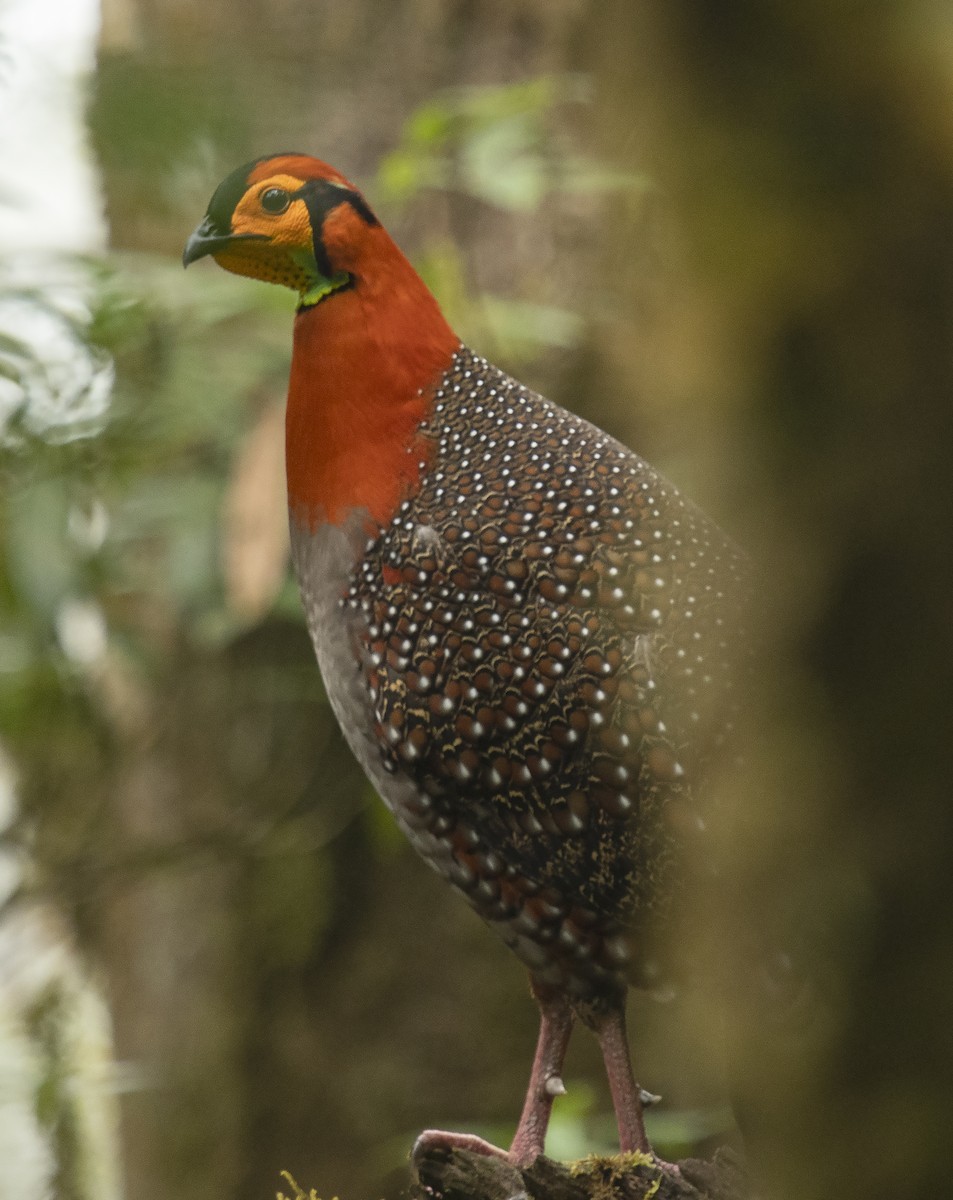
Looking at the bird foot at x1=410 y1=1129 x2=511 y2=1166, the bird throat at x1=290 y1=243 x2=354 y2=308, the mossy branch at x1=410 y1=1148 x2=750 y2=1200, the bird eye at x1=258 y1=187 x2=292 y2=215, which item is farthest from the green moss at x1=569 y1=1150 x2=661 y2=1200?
the bird eye at x1=258 y1=187 x2=292 y2=215

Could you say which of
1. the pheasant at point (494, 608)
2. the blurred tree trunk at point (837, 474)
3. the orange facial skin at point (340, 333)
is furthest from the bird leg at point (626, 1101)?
the blurred tree trunk at point (837, 474)

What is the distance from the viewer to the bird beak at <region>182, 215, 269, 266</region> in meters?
2.34

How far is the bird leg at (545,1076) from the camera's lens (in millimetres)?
2430

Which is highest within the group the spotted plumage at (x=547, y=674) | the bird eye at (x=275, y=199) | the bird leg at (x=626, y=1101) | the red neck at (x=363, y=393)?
the bird eye at (x=275, y=199)

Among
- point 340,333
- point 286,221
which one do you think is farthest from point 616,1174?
point 286,221

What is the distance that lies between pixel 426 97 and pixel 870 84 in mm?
4034

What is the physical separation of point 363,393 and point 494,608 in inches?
16.8

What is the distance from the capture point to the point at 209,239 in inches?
92.3

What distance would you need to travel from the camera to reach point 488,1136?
3.62 meters

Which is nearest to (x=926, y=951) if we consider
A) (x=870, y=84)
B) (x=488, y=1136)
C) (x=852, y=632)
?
(x=852, y=632)

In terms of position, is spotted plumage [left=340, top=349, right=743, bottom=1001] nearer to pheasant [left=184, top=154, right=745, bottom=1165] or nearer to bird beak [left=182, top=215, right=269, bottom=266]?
pheasant [left=184, top=154, right=745, bottom=1165]

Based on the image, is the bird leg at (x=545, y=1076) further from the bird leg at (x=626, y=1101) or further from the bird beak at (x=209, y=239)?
the bird beak at (x=209, y=239)

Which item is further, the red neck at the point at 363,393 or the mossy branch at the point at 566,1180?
the red neck at the point at 363,393

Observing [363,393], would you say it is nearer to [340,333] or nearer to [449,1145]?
[340,333]
